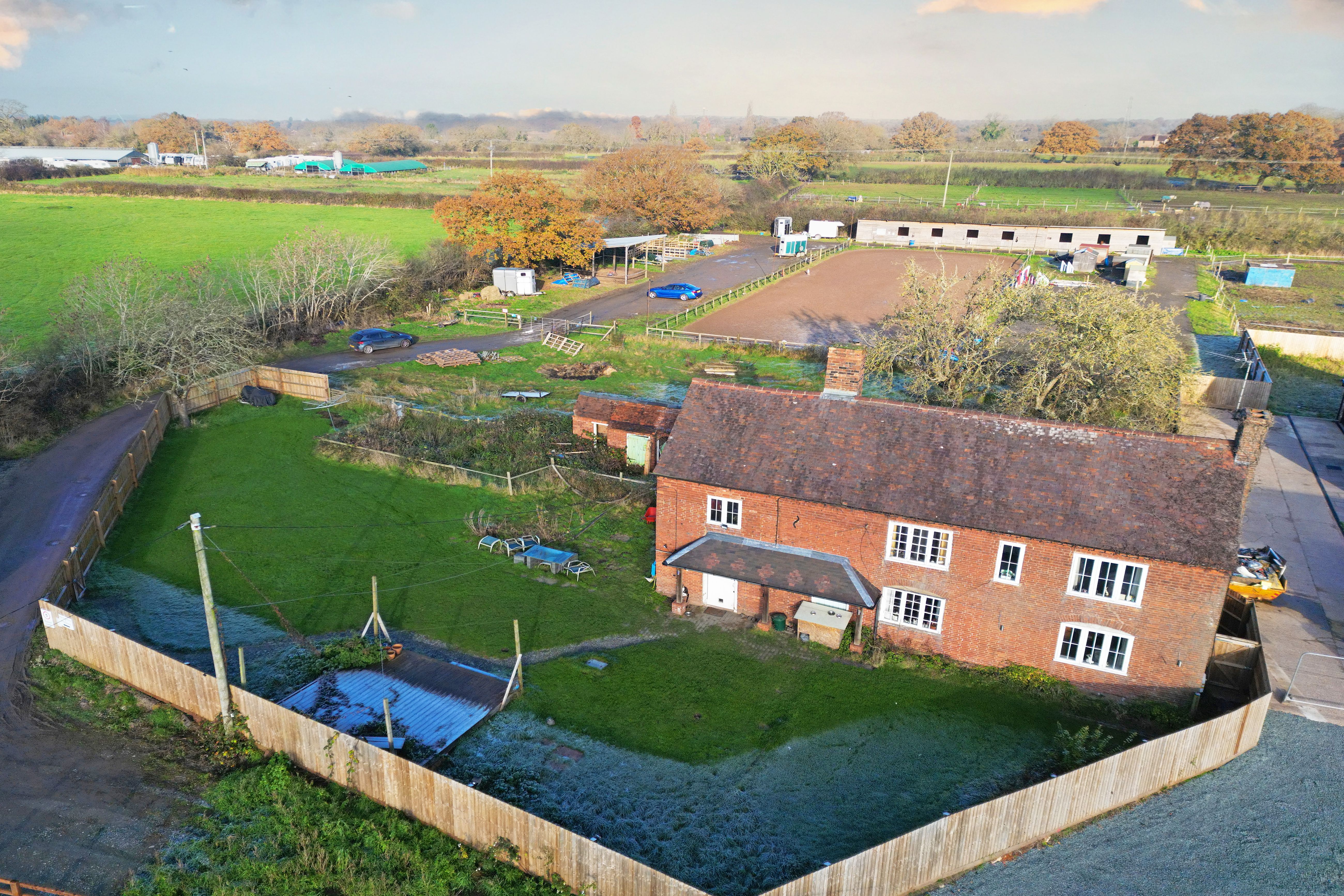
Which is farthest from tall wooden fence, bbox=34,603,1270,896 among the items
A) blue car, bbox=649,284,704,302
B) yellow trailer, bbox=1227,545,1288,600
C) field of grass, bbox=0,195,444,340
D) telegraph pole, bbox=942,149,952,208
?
A: telegraph pole, bbox=942,149,952,208

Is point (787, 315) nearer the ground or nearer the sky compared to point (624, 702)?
nearer the sky

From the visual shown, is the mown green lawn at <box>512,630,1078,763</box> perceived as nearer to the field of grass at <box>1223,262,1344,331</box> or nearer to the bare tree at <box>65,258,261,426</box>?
the bare tree at <box>65,258,261,426</box>

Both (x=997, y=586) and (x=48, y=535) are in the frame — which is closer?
(x=997, y=586)

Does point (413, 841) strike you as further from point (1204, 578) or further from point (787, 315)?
point (787, 315)

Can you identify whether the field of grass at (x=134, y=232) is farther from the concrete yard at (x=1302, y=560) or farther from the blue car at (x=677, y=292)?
the concrete yard at (x=1302, y=560)

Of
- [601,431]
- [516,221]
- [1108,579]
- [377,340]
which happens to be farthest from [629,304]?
[1108,579]

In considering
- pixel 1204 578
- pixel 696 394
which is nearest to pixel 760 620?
pixel 696 394

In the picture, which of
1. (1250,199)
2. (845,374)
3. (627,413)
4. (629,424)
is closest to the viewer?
(845,374)

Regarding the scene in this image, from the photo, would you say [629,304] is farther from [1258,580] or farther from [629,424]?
[1258,580]
